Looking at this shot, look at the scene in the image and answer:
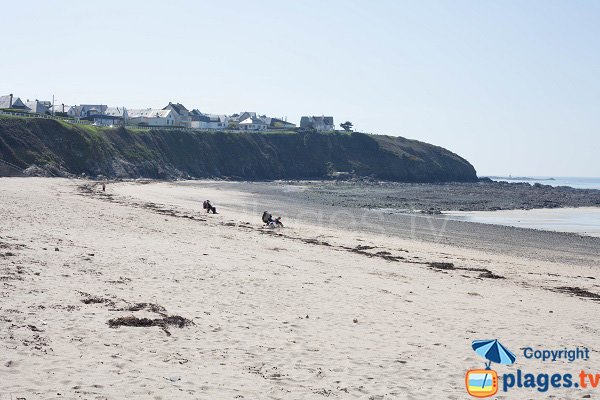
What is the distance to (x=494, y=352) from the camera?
11492mm

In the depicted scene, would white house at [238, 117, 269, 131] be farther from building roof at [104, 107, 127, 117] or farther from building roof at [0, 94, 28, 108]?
building roof at [0, 94, 28, 108]

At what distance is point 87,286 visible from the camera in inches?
548

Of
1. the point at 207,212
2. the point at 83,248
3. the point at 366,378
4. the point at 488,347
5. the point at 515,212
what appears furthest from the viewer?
the point at 515,212

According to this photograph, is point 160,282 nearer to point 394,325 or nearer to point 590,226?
point 394,325

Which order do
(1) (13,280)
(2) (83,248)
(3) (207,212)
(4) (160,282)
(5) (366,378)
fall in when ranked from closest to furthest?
1. (5) (366,378)
2. (1) (13,280)
3. (4) (160,282)
4. (2) (83,248)
5. (3) (207,212)

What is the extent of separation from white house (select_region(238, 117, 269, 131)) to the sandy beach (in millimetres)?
145490

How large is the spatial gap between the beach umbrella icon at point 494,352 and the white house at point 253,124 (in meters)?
160

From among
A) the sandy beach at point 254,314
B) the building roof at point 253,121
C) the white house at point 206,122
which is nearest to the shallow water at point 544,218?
the sandy beach at point 254,314

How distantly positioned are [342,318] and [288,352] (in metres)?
3.09

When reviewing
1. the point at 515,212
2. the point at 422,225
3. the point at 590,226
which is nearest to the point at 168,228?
the point at 422,225

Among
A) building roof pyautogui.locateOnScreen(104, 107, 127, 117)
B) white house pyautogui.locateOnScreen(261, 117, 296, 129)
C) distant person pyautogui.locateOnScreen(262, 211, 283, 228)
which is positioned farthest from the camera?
white house pyautogui.locateOnScreen(261, 117, 296, 129)

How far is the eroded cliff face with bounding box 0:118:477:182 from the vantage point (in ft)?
266

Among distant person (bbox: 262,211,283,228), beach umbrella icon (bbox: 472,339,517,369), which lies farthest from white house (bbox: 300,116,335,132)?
beach umbrella icon (bbox: 472,339,517,369)

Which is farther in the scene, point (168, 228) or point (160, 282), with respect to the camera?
point (168, 228)
